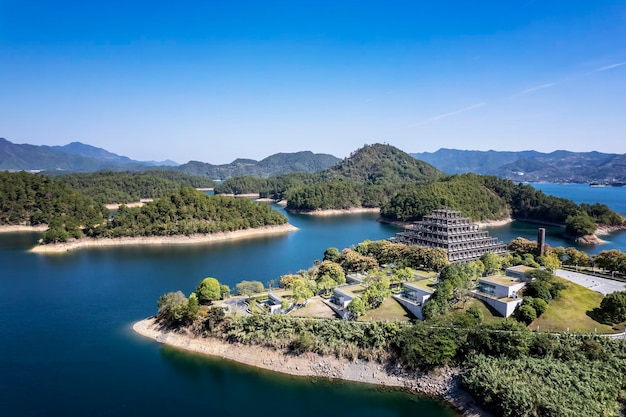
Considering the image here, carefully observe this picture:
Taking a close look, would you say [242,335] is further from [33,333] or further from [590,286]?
[590,286]

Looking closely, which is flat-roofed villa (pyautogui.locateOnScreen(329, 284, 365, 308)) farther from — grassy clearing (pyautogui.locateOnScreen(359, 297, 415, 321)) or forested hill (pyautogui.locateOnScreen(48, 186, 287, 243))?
forested hill (pyautogui.locateOnScreen(48, 186, 287, 243))

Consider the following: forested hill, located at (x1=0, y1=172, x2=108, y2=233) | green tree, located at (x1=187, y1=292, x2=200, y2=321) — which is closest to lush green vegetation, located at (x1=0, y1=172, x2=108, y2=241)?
forested hill, located at (x1=0, y1=172, x2=108, y2=233)

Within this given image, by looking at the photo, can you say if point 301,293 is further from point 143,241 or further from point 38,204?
point 38,204

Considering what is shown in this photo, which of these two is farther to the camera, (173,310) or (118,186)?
(118,186)

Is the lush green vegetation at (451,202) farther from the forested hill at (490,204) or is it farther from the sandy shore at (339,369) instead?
the sandy shore at (339,369)

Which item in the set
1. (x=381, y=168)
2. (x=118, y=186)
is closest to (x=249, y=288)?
(x=118, y=186)

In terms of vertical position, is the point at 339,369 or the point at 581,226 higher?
the point at 581,226

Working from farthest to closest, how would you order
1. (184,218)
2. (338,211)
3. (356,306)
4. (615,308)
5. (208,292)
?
(338,211)
(184,218)
(208,292)
(356,306)
(615,308)

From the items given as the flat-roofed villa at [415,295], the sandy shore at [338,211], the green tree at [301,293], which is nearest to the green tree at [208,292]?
the green tree at [301,293]
